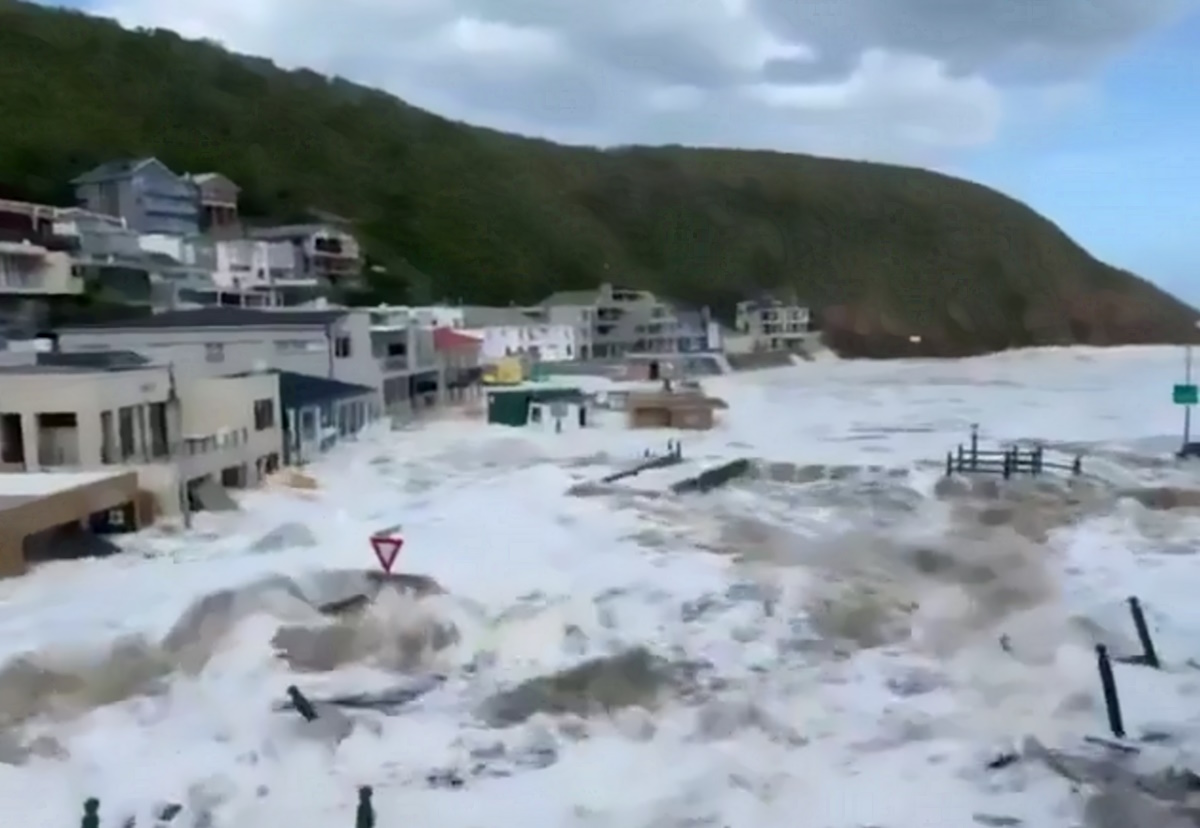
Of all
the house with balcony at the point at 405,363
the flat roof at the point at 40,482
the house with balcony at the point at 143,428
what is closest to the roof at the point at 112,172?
the house with balcony at the point at 405,363

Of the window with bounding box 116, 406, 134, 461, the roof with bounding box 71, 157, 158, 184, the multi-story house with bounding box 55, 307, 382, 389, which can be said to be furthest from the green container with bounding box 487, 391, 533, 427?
the roof with bounding box 71, 157, 158, 184

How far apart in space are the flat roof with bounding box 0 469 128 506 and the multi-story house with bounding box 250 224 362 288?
3638 cm

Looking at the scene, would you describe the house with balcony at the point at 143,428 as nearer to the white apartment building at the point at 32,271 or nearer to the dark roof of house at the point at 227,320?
the dark roof of house at the point at 227,320

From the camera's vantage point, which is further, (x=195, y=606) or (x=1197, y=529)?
(x=1197, y=529)

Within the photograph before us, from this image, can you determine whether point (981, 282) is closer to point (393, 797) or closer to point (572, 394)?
point (572, 394)

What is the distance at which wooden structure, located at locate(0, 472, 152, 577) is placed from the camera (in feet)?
39.1

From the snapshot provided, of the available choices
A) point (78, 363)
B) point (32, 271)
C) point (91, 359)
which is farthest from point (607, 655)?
point (32, 271)

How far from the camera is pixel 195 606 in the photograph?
10.3 m

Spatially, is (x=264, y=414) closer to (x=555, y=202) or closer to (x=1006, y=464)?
(x=1006, y=464)

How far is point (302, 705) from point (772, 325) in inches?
2660

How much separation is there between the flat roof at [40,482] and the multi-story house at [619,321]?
4105 centimetres

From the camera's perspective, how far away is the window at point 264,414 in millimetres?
19250

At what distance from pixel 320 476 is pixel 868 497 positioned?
345 inches

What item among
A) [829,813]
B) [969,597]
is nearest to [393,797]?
[829,813]
